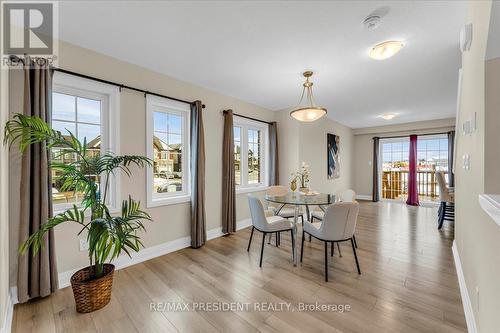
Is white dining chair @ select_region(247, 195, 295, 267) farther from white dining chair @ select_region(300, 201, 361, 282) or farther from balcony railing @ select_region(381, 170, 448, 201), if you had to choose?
balcony railing @ select_region(381, 170, 448, 201)

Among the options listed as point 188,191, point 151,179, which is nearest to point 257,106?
point 188,191

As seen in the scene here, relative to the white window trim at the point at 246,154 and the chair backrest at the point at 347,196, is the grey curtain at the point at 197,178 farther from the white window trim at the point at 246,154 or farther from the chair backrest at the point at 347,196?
the chair backrest at the point at 347,196

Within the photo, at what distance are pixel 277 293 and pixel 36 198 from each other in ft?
7.90

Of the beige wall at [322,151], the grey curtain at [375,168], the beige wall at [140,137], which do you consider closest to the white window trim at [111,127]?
the beige wall at [140,137]

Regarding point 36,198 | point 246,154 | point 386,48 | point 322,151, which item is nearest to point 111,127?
point 36,198

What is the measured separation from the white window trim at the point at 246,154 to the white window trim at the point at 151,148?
42.2 inches

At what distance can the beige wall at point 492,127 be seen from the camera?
3.59 ft

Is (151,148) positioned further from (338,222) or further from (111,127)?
(338,222)

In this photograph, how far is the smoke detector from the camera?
6.08 feet

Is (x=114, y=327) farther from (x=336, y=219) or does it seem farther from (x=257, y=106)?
(x=257, y=106)

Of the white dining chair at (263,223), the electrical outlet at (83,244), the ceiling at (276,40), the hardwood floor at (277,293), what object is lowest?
the hardwood floor at (277,293)

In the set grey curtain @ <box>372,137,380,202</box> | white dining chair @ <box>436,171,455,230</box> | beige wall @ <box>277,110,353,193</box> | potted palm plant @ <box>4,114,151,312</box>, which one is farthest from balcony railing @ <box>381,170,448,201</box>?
potted palm plant @ <box>4,114,151,312</box>

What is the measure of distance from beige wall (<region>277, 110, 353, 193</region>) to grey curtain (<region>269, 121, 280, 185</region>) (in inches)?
7.7

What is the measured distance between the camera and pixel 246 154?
4.46m
